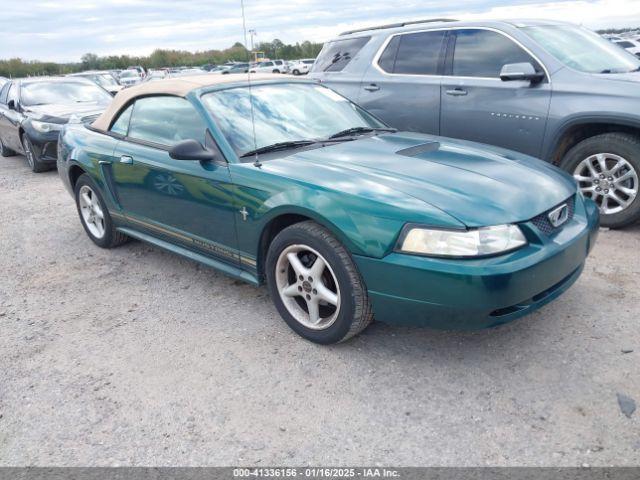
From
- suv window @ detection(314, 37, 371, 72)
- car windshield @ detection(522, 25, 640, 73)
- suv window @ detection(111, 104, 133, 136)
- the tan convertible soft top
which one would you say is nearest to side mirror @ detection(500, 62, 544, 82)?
car windshield @ detection(522, 25, 640, 73)

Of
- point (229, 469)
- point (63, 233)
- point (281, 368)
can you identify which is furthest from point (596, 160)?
point (63, 233)

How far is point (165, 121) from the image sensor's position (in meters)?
3.94

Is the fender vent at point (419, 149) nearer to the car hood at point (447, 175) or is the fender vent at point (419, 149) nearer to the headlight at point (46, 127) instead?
the car hood at point (447, 175)

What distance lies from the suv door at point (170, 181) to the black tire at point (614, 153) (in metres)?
3.15

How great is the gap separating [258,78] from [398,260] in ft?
6.93

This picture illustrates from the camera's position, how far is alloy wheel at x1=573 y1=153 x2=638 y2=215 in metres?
4.51

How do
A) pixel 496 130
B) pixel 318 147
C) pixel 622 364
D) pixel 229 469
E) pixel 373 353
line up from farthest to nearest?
pixel 496 130, pixel 318 147, pixel 373 353, pixel 622 364, pixel 229 469

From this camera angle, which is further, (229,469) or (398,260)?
(398,260)

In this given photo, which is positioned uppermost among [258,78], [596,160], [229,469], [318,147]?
[258,78]

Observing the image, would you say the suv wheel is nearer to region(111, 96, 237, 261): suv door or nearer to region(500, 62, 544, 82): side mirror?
region(111, 96, 237, 261): suv door

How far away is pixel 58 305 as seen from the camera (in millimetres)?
3918

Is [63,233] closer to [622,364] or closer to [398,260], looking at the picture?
[398,260]

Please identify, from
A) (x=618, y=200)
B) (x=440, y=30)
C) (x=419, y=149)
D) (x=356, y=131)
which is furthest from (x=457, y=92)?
(x=419, y=149)

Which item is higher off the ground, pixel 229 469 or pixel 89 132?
pixel 89 132
